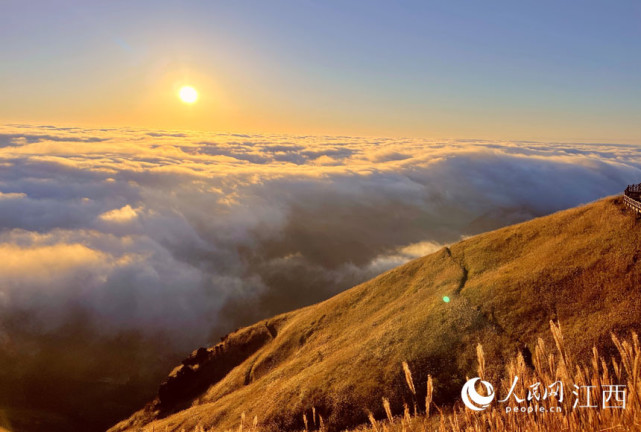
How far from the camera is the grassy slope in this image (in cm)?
2888

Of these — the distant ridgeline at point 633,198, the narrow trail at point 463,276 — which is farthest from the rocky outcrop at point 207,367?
the distant ridgeline at point 633,198

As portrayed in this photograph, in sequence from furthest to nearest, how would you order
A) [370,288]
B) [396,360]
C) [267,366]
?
1. [370,288]
2. [267,366]
3. [396,360]

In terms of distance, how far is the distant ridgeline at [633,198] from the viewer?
35.5m

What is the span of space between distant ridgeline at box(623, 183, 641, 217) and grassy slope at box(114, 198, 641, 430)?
3.25 feet

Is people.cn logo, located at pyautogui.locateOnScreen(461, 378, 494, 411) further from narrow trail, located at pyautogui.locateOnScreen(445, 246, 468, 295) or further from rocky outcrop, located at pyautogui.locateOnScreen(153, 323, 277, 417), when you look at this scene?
rocky outcrop, located at pyautogui.locateOnScreen(153, 323, 277, 417)

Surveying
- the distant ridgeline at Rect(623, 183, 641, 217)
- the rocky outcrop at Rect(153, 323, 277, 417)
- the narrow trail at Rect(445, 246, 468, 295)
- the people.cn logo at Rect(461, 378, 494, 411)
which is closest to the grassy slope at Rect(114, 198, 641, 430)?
the narrow trail at Rect(445, 246, 468, 295)

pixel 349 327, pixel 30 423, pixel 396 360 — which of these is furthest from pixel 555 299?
pixel 30 423

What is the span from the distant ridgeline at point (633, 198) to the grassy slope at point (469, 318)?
0.99 meters

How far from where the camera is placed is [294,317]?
237 feet

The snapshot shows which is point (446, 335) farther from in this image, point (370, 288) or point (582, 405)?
point (582, 405)

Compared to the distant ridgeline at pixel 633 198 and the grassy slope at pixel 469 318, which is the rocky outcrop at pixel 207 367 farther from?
the distant ridgeline at pixel 633 198

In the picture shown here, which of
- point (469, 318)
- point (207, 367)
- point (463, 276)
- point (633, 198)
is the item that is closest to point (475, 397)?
point (469, 318)

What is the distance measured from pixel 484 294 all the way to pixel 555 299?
22.2 feet

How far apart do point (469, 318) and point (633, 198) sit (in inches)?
1005
